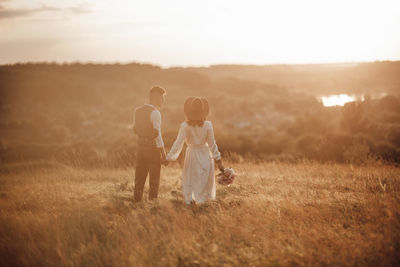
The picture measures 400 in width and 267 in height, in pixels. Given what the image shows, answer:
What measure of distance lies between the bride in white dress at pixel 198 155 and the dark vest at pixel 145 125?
45 cm

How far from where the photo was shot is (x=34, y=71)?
55438mm

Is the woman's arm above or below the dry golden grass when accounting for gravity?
above

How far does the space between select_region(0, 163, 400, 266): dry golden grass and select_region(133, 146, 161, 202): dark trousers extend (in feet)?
1.03

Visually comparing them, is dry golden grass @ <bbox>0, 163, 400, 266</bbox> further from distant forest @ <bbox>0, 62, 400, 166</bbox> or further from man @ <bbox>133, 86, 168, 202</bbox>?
distant forest @ <bbox>0, 62, 400, 166</bbox>

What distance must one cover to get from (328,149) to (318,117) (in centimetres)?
2008

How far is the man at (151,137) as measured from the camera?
5.77 metres

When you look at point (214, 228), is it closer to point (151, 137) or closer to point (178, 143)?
point (178, 143)

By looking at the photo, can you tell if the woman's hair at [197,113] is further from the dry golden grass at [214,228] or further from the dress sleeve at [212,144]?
the dry golden grass at [214,228]

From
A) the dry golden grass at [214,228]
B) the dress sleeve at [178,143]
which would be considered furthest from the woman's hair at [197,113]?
the dry golden grass at [214,228]

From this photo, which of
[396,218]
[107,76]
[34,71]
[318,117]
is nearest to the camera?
[396,218]

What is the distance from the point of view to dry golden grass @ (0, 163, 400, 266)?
153 inches

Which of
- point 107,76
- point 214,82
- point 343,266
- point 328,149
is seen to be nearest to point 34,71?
point 107,76

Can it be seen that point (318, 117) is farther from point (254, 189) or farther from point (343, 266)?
point (343, 266)

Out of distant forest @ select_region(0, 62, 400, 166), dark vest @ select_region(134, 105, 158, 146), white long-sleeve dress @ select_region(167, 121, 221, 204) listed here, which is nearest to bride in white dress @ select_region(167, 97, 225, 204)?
white long-sleeve dress @ select_region(167, 121, 221, 204)
